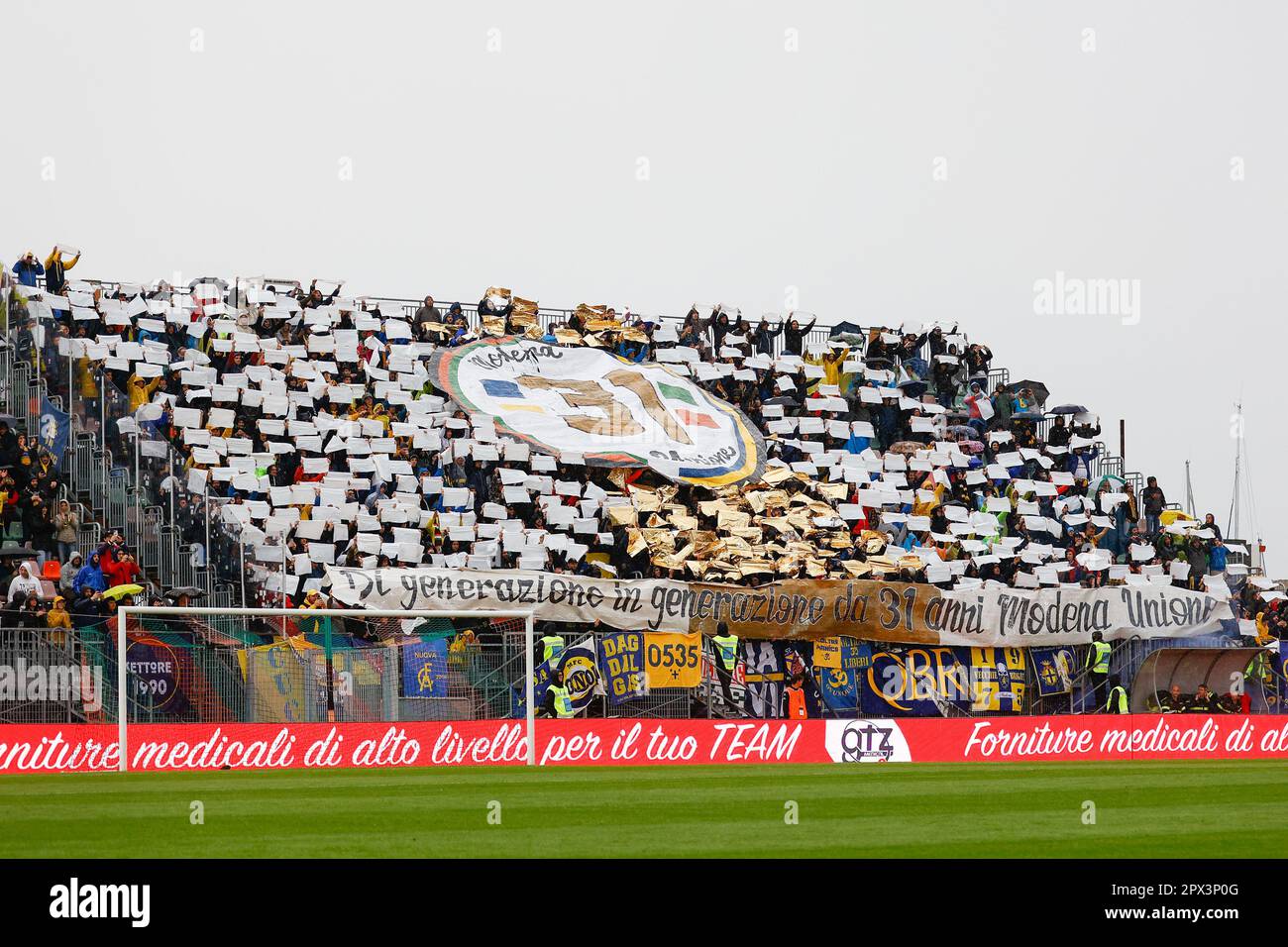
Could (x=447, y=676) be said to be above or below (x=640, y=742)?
above

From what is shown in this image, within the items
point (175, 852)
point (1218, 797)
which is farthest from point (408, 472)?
point (175, 852)

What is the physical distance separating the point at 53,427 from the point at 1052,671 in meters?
17.8

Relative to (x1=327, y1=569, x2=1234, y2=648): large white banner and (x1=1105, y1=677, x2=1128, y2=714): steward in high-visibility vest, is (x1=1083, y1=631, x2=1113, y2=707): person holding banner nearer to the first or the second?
(x1=1105, y1=677, x2=1128, y2=714): steward in high-visibility vest

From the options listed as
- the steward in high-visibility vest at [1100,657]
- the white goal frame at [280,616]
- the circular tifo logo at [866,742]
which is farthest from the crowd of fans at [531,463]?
the circular tifo logo at [866,742]

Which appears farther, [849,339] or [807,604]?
[849,339]

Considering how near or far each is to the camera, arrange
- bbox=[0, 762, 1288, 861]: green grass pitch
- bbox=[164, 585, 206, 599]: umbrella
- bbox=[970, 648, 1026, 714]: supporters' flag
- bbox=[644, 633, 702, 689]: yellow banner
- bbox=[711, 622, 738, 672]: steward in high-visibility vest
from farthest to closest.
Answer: bbox=[970, 648, 1026, 714]: supporters' flag, bbox=[711, 622, 738, 672]: steward in high-visibility vest, bbox=[644, 633, 702, 689]: yellow banner, bbox=[164, 585, 206, 599]: umbrella, bbox=[0, 762, 1288, 861]: green grass pitch

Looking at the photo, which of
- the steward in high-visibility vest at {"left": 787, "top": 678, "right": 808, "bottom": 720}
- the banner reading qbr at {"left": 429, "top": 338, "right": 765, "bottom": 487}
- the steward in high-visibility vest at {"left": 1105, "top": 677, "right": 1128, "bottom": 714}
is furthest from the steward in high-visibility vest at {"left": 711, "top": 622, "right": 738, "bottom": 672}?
the banner reading qbr at {"left": 429, "top": 338, "right": 765, "bottom": 487}

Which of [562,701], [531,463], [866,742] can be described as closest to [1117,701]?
[866,742]

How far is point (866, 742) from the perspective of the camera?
27.5 m

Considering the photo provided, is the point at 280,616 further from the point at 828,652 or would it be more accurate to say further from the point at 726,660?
the point at 828,652

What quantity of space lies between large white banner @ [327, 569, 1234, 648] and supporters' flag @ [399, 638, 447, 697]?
2.88m

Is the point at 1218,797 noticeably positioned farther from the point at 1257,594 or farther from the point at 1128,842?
the point at 1257,594

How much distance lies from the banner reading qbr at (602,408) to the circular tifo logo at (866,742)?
10.8 meters

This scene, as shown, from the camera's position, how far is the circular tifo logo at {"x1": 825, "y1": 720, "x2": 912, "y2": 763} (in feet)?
89.6
